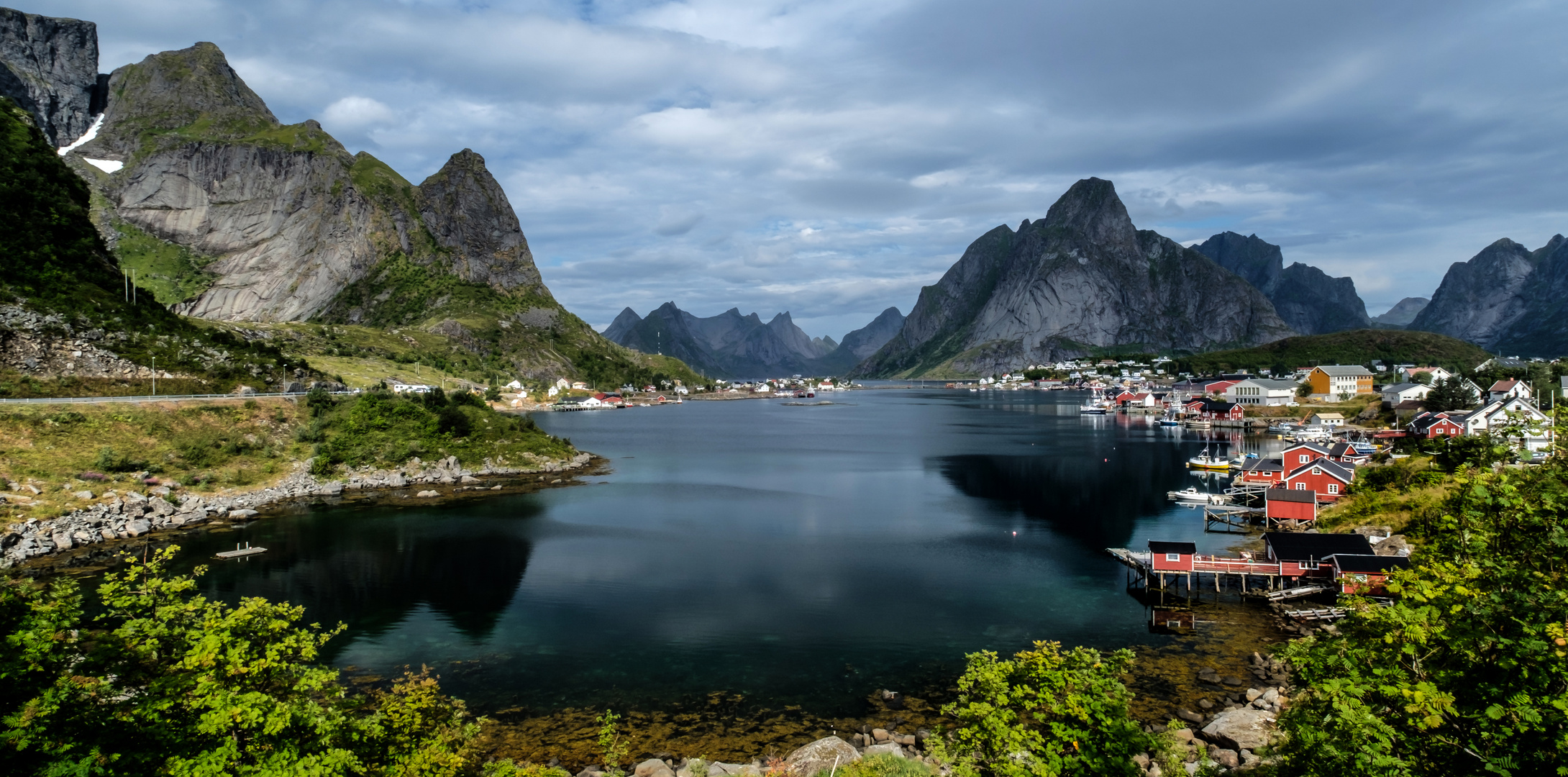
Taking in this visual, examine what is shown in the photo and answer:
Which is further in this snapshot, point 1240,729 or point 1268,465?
point 1268,465

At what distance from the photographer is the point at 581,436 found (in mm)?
105938

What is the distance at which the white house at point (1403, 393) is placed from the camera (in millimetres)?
99750

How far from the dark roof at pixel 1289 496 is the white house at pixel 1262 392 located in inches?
3455

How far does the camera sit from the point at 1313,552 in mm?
34312

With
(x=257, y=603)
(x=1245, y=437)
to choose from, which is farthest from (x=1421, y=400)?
(x=257, y=603)

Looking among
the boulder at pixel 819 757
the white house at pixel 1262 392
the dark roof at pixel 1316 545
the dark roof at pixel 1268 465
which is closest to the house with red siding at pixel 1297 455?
the dark roof at pixel 1268 465

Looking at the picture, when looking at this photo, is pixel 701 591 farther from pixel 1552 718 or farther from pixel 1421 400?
pixel 1421 400

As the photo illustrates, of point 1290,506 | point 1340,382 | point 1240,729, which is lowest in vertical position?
point 1240,729

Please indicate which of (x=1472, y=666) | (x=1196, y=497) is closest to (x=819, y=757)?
(x=1472, y=666)

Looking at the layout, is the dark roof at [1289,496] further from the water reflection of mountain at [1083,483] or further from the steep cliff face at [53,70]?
the steep cliff face at [53,70]

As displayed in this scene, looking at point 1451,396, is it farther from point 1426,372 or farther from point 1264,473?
point 1426,372

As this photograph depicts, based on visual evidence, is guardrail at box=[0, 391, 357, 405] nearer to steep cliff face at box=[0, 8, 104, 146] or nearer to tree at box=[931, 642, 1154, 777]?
tree at box=[931, 642, 1154, 777]

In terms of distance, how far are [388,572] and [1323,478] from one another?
56.8m

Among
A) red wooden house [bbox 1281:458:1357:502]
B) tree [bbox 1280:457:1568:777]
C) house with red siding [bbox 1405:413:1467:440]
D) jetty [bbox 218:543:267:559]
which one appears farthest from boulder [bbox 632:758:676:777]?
house with red siding [bbox 1405:413:1467:440]
